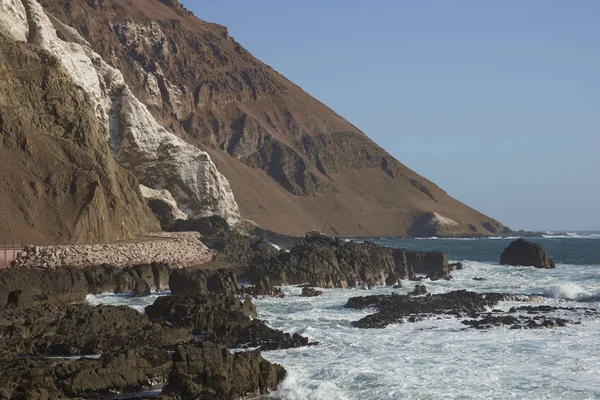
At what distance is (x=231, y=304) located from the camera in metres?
31.7

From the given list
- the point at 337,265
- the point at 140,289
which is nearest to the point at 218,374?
the point at 140,289

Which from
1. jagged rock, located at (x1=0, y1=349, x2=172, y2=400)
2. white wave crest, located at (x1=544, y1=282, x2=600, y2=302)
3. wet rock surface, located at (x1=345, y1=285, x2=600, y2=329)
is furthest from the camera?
white wave crest, located at (x1=544, y1=282, x2=600, y2=302)

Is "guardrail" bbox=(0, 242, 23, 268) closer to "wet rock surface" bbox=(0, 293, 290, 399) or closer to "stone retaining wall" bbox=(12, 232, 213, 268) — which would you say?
"stone retaining wall" bbox=(12, 232, 213, 268)

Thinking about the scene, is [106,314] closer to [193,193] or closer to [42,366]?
[42,366]

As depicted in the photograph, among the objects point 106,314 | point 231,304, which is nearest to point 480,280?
point 231,304

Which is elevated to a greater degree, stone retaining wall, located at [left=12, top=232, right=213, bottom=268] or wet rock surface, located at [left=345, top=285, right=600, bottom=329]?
stone retaining wall, located at [left=12, top=232, right=213, bottom=268]

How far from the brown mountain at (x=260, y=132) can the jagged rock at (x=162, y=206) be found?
4517 centimetres

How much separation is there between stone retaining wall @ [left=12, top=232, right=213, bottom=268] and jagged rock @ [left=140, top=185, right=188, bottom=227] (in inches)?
429

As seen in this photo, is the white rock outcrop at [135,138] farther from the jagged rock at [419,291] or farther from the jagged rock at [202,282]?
the jagged rock at [419,291]

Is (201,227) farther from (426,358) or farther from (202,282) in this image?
(426,358)

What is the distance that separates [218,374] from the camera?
20281mm

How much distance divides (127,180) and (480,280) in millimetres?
23936

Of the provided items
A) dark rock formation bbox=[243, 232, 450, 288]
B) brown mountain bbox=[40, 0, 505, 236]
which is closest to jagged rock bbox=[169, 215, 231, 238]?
dark rock formation bbox=[243, 232, 450, 288]

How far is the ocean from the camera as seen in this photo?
2144 centimetres
